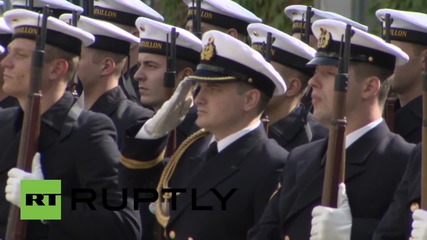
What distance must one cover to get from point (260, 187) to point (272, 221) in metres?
0.29

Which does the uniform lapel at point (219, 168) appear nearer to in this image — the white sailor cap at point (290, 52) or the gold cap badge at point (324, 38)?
the gold cap badge at point (324, 38)

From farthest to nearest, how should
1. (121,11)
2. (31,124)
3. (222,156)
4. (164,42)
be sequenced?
(121,11) → (164,42) → (31,124) → (222,156)

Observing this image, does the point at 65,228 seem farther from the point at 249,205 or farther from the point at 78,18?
the point at 78,18

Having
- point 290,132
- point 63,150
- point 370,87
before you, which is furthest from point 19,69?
point 370,87

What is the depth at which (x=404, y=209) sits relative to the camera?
6906mm

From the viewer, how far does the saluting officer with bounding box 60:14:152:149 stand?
31.4 ft

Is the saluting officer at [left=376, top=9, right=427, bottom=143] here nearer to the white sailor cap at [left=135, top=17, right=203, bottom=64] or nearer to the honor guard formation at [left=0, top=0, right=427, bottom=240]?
the honor guard formation at [left=0, top=0, right=427, bottom=240]

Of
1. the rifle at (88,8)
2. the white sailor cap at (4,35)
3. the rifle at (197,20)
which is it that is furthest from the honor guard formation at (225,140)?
the rifle at (88,8)

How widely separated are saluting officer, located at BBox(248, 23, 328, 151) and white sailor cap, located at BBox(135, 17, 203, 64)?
0.51 meters

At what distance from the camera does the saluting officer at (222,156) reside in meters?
7.74

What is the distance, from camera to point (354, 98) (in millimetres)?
7449

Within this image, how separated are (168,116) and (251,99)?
1.84ft

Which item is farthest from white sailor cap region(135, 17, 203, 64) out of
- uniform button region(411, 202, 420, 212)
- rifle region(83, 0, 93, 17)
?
uniform button region(411, 202, 420, 212)

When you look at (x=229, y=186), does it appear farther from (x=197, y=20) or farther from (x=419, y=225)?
(x=197, y=20)
